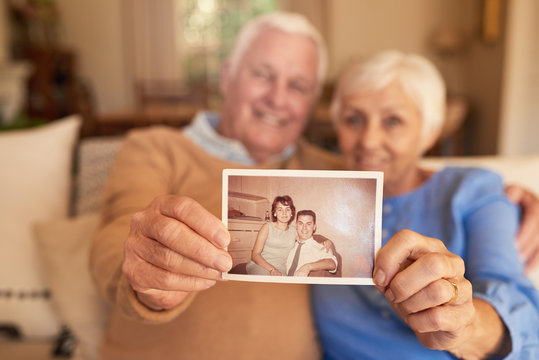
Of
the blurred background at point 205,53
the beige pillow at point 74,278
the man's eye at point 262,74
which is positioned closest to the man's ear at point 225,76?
the man's eye at point 262,74

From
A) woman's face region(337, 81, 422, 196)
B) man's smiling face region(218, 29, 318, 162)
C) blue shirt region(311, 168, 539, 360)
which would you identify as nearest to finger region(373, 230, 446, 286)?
blue shirt region(311, 168, 539, 360)

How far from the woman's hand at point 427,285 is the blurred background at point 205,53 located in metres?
1.98

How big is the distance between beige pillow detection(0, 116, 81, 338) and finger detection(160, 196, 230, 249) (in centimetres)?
88

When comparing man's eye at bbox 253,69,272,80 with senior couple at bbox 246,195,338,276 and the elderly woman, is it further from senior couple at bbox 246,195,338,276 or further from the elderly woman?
senior couple at bbox 246,195,338,276

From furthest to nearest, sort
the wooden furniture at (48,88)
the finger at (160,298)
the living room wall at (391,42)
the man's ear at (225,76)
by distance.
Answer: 1. the wooden furniture at (48,88)
2. the living room wall at (391,42)
3. the man's ear at (225,76)
4. the finger at (160,298)

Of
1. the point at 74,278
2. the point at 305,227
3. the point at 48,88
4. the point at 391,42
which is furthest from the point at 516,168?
the point at 48,88

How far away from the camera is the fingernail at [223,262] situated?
48 cm

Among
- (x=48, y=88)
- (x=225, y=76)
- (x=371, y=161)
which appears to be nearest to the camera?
(x=371, y=161)

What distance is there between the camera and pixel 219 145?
109 cm

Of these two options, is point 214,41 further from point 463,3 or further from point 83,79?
point 463,3

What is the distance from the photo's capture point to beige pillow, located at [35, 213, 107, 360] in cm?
110

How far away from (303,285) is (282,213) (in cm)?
34

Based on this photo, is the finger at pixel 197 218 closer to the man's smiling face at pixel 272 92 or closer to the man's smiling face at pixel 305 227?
the man's smiling face at pixel 305 227

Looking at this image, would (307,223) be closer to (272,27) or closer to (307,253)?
(307,253)
